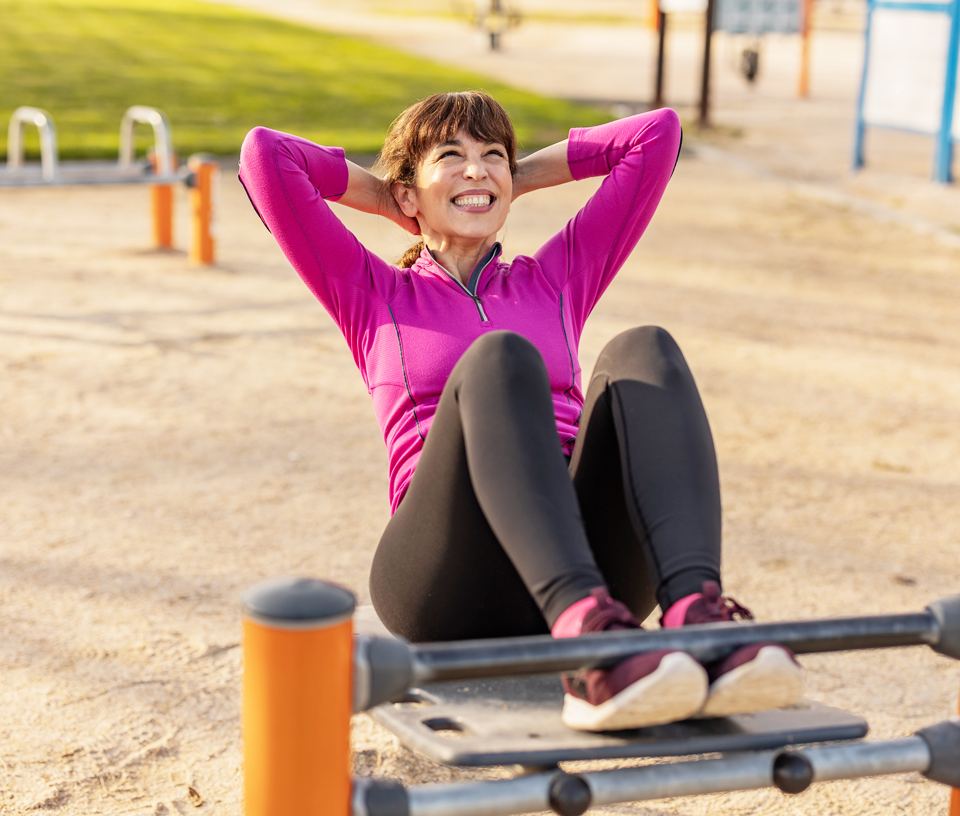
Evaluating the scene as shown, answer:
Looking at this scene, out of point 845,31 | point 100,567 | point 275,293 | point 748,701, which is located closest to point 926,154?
point 275,293

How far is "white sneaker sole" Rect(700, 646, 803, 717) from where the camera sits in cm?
135

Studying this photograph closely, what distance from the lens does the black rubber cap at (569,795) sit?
1268 mm

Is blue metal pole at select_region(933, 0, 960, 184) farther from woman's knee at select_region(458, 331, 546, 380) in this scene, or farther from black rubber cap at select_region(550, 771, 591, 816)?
black rubber cap at select_region(550, 771, 591, 816)

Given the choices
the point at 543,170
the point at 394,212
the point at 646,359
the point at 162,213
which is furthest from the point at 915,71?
the point at 646,359

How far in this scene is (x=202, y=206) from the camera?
602 cm

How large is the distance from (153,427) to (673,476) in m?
2.67

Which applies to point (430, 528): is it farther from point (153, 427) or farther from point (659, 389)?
point (153, 427)

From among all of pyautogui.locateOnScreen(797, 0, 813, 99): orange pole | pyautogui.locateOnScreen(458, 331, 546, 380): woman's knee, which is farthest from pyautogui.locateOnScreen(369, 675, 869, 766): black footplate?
pyautogui.locateOnScreen(797, 0, 813, 99): orange pole

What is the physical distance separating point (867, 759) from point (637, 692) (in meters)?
0.29

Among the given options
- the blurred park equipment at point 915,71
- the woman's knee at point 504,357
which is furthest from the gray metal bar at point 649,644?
the blurred park equipment at point 915,71

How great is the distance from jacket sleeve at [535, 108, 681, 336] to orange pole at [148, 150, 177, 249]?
175 inches

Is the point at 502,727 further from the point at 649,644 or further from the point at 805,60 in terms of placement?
the point at 805,60

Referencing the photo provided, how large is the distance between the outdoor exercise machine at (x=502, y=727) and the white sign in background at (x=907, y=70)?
7511 mm

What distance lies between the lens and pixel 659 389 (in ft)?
5.56
